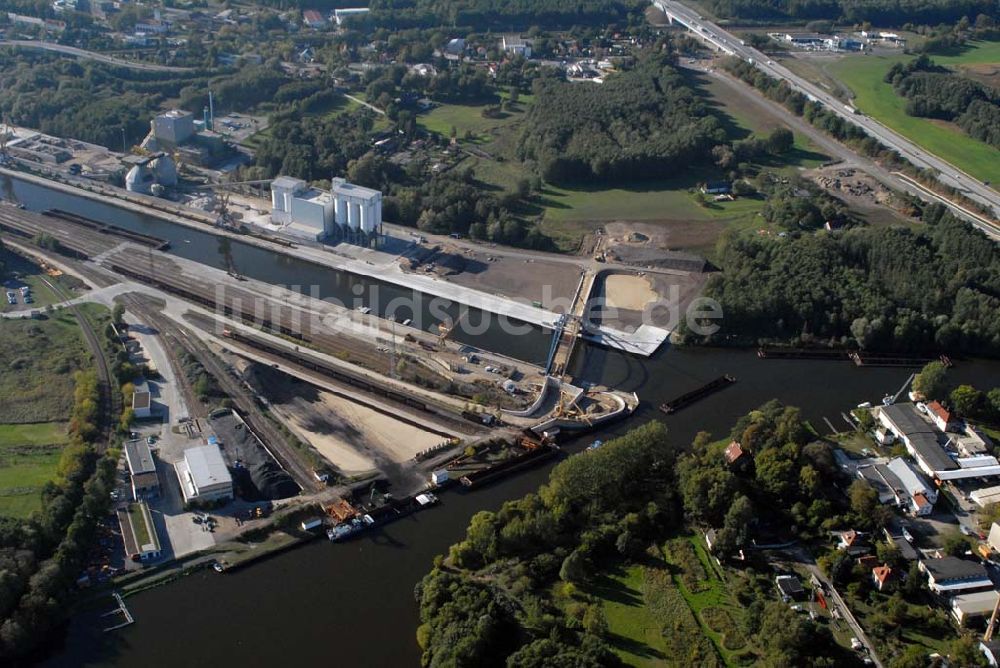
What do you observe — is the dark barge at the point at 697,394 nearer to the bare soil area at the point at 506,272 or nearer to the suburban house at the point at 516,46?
the bare soil area at the point at 506,272

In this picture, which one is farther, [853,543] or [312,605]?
[853,543]

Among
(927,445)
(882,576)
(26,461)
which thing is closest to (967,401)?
(927,445)

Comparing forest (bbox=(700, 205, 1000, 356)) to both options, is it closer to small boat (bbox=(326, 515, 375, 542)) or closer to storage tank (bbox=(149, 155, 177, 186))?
small boat (bbox=(326, 515, 375, 542))

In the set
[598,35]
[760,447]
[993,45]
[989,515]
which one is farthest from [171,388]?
[993,45]

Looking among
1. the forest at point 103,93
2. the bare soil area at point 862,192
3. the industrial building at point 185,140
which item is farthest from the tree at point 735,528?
the forest at point 103,93

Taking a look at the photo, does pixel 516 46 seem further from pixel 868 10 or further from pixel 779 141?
pixel 868 10

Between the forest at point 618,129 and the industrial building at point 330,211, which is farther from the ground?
the forest at point 618,129

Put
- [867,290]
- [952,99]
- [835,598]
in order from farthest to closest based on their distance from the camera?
[952,99] < [867,290] < [835,598]

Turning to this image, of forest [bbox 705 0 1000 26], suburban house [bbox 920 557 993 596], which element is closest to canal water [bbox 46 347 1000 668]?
suburban house [bbox 920 557 993 596]
